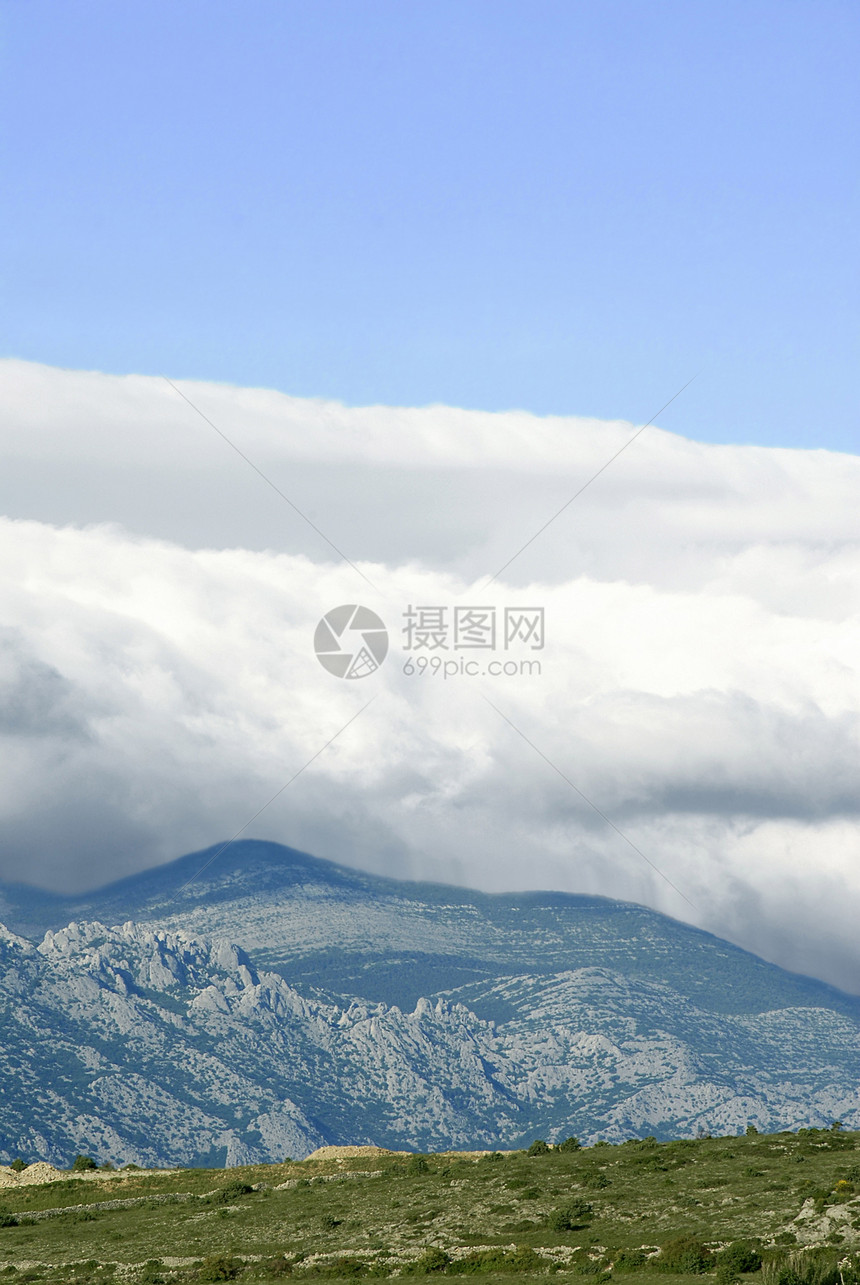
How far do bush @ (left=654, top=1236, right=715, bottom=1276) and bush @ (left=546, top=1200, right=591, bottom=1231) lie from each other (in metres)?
8.90

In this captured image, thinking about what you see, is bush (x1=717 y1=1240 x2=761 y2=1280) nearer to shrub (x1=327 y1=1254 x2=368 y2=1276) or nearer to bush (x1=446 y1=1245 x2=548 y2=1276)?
bush (x1=446 y1=1245 x2=548 y2=1276)

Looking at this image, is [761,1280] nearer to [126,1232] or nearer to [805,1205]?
[805,1205]

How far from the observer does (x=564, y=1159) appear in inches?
4225

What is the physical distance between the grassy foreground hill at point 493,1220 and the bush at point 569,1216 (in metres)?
0.13

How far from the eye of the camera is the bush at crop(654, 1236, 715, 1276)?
73562 mm

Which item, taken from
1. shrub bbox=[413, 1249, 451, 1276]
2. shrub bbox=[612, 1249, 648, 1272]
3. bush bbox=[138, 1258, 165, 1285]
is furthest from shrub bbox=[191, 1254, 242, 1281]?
shrub bbox=[612, 1249, 648, 1272]

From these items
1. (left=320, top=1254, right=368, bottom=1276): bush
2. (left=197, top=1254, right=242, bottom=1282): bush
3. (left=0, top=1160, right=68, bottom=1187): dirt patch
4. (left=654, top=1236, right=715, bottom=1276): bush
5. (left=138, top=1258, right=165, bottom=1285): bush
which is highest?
(left=654, top=1236, right=715, bottom=1276): bush

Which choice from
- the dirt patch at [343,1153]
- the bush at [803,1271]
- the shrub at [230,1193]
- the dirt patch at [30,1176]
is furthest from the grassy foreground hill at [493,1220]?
the dirt patch at [30,1176]

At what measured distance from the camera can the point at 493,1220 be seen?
88562mm

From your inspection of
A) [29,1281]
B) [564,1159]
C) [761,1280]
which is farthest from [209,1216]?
[761,1280]

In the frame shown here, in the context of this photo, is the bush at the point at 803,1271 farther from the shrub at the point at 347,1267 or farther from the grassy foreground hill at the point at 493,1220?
the shrub at the point at 347,1267

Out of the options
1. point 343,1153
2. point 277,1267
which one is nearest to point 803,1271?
point 277,1267

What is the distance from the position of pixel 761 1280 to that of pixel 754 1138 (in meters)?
41.5

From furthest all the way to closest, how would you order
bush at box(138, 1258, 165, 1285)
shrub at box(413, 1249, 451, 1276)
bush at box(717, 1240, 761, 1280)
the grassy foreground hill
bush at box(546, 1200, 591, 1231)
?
bush at box(546, 1200, 591, 1231) < bush at box(138, 1258, 165, 1285) < shrub at box(413, 1249, 451, 1276) < the grassy foreground hill < bush at box(717, 1240, 761, 1280)
